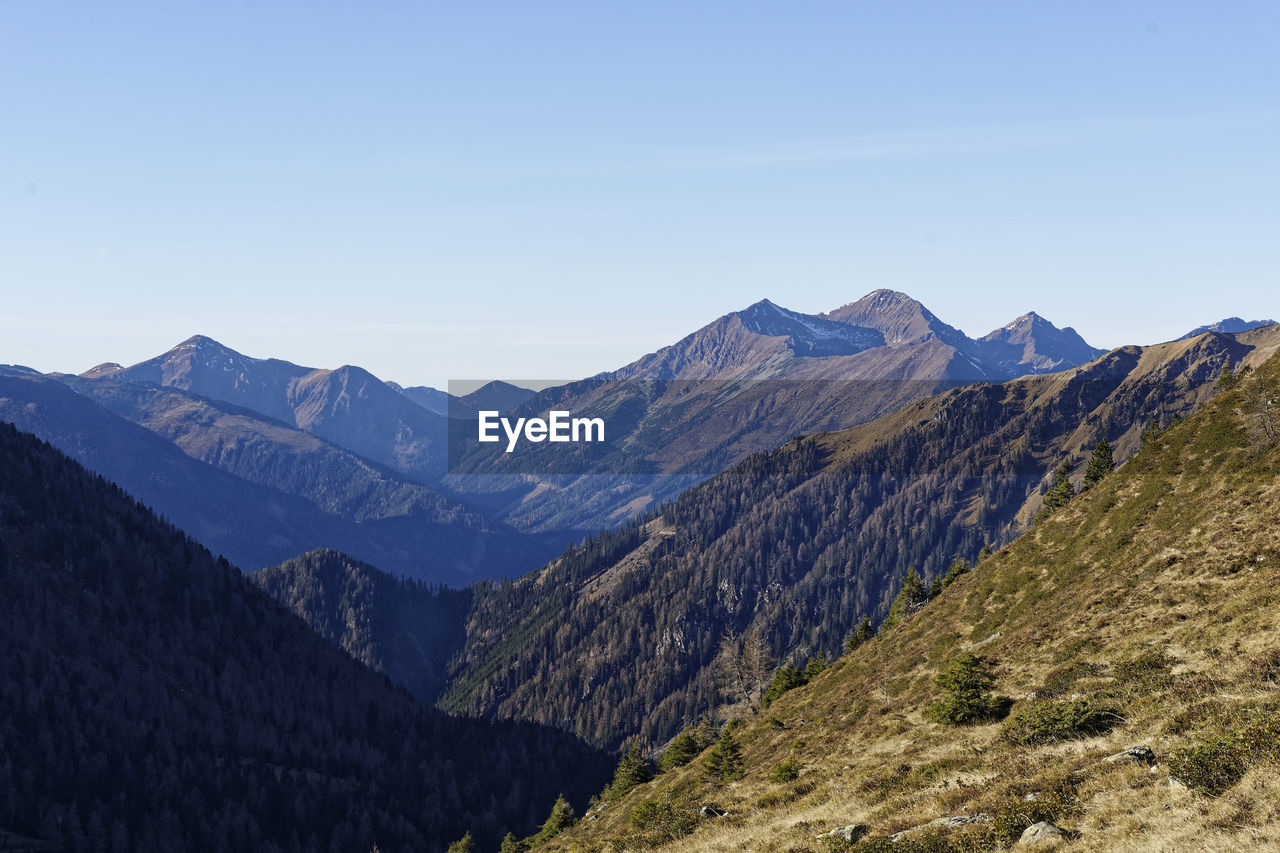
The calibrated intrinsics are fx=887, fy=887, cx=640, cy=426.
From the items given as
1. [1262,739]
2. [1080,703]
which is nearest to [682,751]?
[1080,703]

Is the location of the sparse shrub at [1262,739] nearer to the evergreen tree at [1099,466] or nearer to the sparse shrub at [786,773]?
the sparse shrub at [786,773]

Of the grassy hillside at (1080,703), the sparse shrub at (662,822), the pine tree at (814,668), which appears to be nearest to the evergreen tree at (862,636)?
the pine tree at (814,668)

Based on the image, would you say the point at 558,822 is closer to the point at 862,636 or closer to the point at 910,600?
the point at 862,636

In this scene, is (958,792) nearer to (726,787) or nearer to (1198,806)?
(1198,806)

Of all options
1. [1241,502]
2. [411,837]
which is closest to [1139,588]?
[1241,502]

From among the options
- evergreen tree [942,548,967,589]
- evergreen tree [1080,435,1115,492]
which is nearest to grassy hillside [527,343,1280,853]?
evergreen tree [942,548,967,589]

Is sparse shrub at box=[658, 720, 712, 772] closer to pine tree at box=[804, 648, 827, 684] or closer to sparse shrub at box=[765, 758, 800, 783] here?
pine tree at box=[804, 648, 827, 684]
